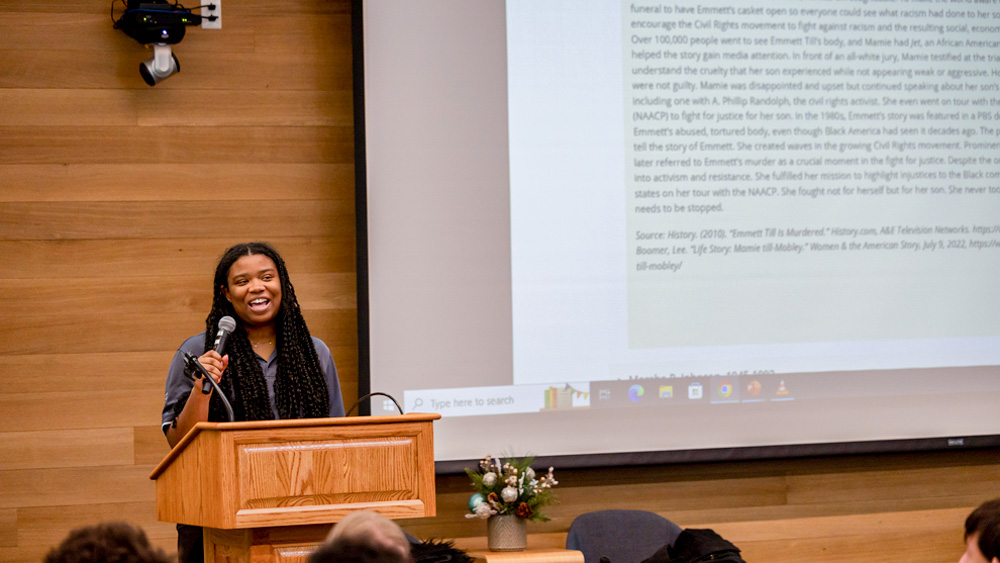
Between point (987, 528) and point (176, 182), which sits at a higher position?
point (176, 182)

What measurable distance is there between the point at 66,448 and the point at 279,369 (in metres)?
1.44

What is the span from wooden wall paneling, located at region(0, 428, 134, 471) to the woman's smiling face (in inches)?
50.4

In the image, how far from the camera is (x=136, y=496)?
3.46 metres

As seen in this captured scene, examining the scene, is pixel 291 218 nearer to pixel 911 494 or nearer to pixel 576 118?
pixel 576 118

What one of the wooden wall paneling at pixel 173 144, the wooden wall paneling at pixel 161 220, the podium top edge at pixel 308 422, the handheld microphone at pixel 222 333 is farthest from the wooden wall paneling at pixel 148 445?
the podium top edge at pixel 308 422

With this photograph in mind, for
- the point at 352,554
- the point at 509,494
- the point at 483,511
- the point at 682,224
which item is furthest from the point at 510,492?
the point at 352,554

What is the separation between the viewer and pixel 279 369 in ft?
8.12

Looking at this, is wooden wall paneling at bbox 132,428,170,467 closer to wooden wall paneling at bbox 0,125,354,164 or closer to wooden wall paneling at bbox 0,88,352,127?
wooden wall paneling at bbox 0,125,354,164

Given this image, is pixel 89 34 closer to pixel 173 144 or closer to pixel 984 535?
pixel 173 144

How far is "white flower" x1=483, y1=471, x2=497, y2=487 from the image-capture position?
3.30m

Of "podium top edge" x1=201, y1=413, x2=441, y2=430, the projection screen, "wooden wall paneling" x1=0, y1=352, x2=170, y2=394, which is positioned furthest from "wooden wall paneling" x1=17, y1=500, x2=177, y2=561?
"podium top edge" x1=201, y1=413, x2=441, y2=430

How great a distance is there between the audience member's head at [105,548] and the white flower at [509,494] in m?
2.28

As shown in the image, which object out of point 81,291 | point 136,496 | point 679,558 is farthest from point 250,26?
point 679,558

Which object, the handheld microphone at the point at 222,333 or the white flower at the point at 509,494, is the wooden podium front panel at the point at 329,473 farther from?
the white flower at the point at 509,494
